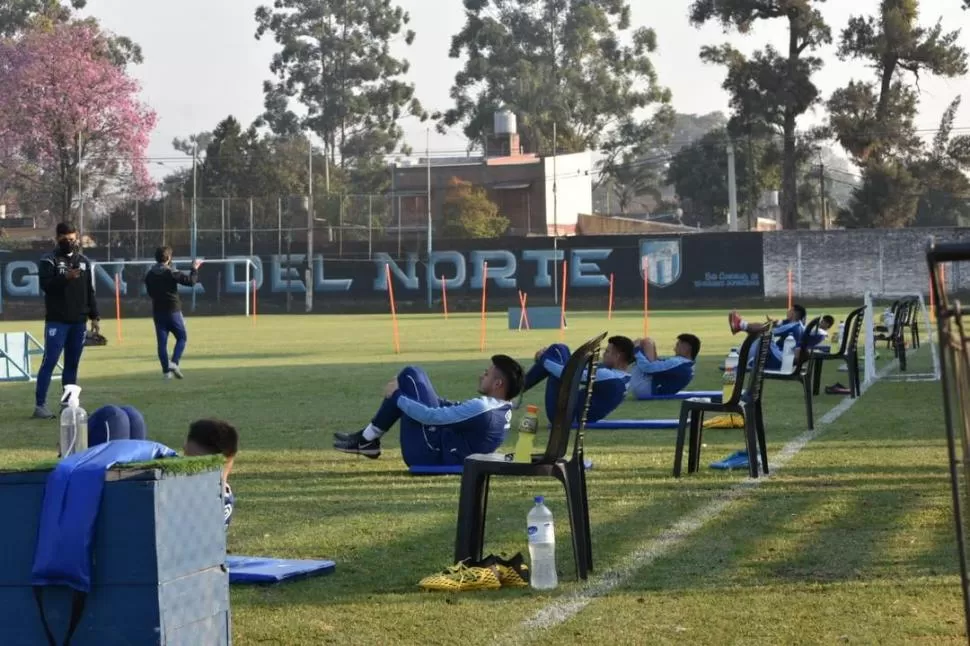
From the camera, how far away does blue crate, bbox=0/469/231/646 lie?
193 inches

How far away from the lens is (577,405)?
766 centimetres

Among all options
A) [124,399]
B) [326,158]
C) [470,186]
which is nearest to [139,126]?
[470,186]

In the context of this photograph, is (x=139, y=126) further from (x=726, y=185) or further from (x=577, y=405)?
(x=577, y=405)

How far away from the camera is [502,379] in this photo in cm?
1061

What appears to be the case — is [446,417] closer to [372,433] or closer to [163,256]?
[372,433]

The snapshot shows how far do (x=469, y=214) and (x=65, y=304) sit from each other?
58.4 metres

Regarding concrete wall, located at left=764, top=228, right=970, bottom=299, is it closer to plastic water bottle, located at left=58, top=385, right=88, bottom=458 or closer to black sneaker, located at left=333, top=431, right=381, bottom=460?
black sneaker, located at left=333, top=431, right=381, bottom=460

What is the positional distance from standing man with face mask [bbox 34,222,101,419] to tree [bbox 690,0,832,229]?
174 ft

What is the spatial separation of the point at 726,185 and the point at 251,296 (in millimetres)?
35828

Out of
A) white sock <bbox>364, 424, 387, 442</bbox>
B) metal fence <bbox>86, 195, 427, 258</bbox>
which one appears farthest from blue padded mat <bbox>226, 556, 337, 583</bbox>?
metal fence <bbox>86, 195, 427, 258</bbox>

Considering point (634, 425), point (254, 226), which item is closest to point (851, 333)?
point (634, 425)

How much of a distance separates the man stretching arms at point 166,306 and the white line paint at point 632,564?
12089mm

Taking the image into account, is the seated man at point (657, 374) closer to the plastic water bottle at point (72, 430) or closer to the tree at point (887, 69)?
the plastic water bottle at point (72, 430)

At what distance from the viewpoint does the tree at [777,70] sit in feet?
219
